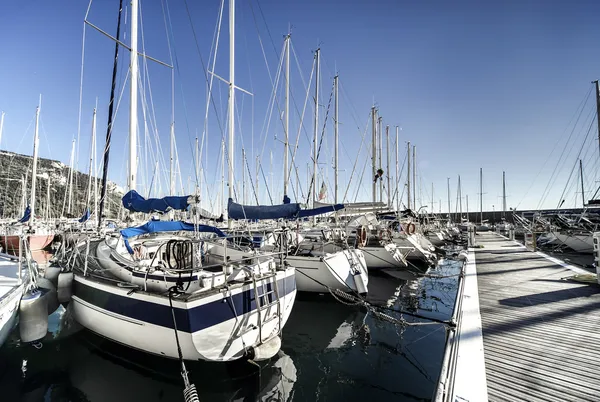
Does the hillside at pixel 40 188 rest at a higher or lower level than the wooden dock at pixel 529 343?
higher

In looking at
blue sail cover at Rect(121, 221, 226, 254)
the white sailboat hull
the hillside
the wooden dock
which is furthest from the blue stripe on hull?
the hillside

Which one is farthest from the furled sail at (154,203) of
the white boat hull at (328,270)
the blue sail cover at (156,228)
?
the white boat hull at (328,270)

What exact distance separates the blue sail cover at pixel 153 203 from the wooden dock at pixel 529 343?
23.7 feet

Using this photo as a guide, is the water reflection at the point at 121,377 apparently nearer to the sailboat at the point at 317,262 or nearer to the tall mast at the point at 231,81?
the sailboat at the point at 317,262

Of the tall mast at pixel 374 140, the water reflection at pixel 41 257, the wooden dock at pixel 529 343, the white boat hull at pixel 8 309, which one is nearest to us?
the wooden dock at pixel 529 343

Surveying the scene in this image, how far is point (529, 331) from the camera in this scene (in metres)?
5.64

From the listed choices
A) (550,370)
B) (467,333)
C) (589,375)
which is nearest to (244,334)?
(467,333)

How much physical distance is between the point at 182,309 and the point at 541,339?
6.55m

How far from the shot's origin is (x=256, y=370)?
5691 millimetres

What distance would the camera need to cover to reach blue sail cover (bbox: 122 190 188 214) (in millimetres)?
7828

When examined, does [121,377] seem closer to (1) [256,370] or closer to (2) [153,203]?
(1) [256,370]

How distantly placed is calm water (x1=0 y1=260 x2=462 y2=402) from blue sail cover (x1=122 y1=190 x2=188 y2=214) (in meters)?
3.52

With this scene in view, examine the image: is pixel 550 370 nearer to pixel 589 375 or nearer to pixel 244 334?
pixel 589 375

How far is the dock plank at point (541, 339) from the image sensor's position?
380 centimetres
